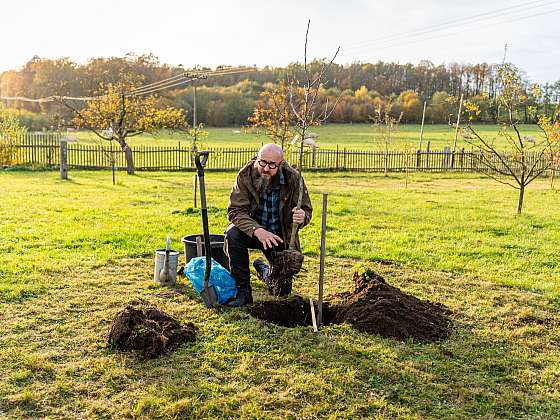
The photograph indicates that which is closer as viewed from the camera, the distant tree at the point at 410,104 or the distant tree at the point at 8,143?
the distant tree at the point at 8,143

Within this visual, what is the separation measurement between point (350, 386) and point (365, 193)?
11646 mm

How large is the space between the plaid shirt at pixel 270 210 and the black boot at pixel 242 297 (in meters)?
0.60

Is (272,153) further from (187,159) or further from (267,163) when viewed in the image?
(187,159)

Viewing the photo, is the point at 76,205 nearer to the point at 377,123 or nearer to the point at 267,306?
the point at 267,306

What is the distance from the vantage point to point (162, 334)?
13.7 ft

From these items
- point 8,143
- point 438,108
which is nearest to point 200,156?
point 8,143

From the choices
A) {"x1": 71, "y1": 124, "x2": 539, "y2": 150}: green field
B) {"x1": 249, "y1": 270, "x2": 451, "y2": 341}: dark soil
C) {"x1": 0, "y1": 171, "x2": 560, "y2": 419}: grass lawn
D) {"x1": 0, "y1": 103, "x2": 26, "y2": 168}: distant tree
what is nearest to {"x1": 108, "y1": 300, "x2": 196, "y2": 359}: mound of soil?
{"x1": 0, "y1": 171, "x2": 560, "y2": 419}: grass lawn

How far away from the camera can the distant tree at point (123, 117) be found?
67.9ft

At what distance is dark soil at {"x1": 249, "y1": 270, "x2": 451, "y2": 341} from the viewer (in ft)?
14.9

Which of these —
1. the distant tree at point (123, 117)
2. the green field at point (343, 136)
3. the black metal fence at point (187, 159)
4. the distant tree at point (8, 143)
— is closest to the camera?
the distant tree at point (123, 117)

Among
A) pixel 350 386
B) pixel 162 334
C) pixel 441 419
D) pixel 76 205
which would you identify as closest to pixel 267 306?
pixel 162 334

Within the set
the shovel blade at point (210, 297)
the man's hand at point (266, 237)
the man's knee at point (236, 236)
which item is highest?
the man's hand at point (266, 237)

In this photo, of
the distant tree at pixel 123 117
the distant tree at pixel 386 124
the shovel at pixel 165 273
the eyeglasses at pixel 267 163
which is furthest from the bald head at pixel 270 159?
the distant tree at pixel 386 124

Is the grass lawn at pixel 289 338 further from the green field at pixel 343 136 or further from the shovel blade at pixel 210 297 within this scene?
the green field at pixel 343 136
